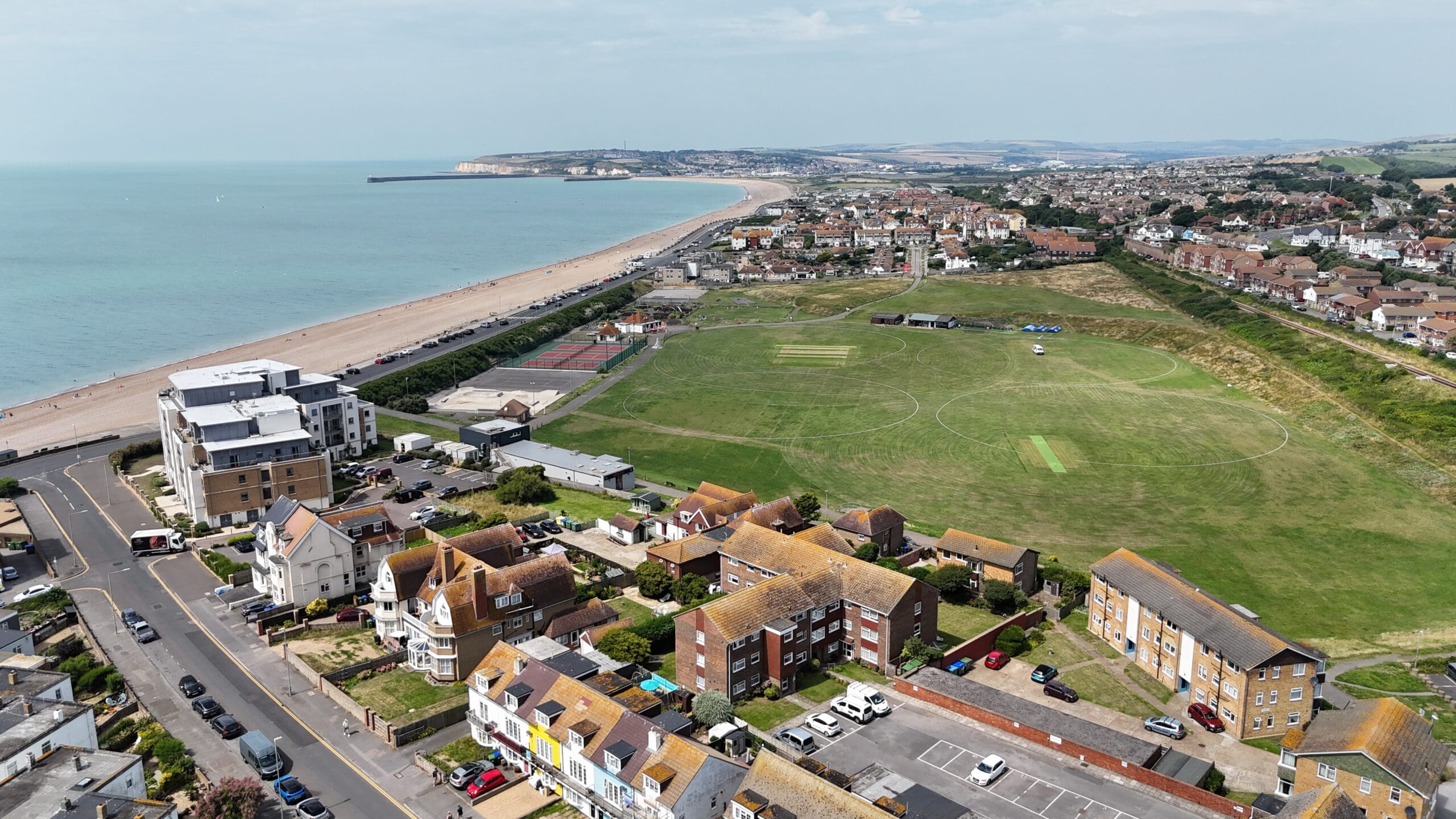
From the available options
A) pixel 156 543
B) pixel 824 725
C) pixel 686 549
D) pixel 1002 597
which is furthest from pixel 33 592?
pixel 1002 597

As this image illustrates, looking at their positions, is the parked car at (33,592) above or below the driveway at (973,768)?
above

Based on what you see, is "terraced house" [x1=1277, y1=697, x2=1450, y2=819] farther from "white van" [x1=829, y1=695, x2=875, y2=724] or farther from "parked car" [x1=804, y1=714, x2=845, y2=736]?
"parked car" [x1=804, y1=714, x2=845, y2=736]

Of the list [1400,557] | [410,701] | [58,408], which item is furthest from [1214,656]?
[58,408]

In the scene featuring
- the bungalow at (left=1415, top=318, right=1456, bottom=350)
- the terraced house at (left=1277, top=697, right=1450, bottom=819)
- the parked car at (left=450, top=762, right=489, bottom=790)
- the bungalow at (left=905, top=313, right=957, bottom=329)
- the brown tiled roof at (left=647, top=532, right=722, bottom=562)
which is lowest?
the parked car at (left=450, top=762, right=489, bottom=790)

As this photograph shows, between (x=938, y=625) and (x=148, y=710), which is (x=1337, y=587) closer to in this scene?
(x=938, y=625)

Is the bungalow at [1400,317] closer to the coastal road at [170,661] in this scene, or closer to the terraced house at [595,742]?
the terraced house at [595,742]

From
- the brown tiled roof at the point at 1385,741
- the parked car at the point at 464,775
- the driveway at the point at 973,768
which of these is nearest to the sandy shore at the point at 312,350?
the parked car at the point at 464,775

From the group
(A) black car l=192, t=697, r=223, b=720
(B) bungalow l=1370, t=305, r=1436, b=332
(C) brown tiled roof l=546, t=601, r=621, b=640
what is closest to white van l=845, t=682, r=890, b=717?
(C) brown tiled roof l=546, t=601, r=621, b=640
